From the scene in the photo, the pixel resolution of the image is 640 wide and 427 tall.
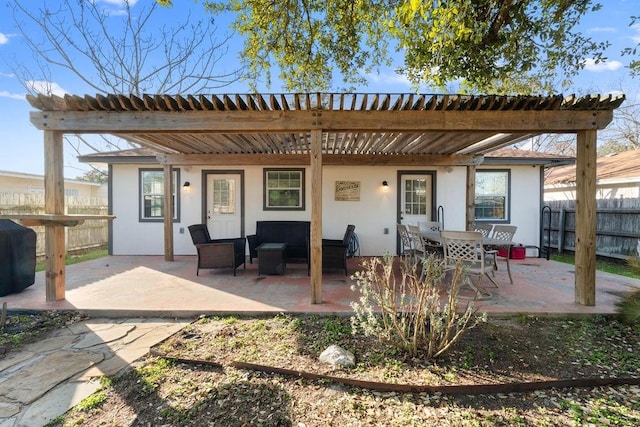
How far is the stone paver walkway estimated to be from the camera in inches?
82.9

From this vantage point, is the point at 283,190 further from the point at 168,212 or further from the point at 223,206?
the point at 168,212

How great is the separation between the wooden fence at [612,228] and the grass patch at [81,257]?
11857 mm

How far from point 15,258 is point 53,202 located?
4.33 feet

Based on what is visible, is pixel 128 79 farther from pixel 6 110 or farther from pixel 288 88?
pixel 288 88

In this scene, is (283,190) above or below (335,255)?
above

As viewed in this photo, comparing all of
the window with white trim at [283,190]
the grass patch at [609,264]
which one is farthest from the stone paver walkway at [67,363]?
the grass patch at [609,264]

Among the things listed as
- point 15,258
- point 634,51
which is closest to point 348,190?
point 634,51

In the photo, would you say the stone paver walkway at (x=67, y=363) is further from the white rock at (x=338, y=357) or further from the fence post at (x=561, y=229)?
the fence post at (x=561, y=229)

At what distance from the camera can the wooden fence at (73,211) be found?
26.1 ft

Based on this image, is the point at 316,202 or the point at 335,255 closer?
the point at 316,202

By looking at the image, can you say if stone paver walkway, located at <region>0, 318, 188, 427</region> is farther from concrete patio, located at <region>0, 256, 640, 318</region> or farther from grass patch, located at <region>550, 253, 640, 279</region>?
grass patch, located at <region>550, 253, 640, 279</region>

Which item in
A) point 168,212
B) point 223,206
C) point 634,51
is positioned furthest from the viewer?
point 223,206

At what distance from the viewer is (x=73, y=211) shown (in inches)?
395

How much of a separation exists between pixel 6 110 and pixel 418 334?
67.4ft
